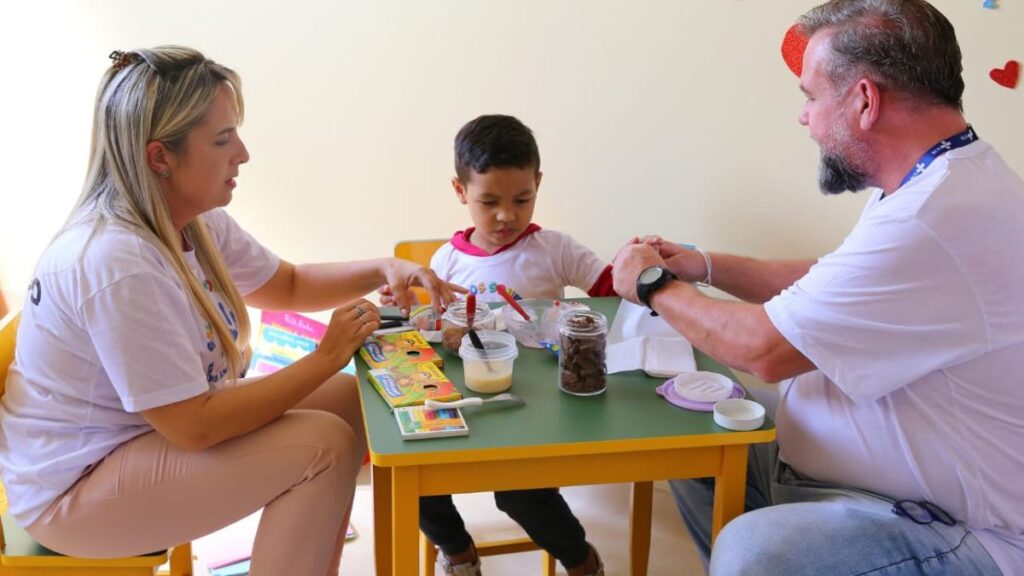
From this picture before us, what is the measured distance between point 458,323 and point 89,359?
24.2 inches

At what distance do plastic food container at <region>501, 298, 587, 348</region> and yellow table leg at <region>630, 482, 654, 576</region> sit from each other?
0.54m

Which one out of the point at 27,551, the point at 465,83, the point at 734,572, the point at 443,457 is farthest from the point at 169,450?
the point at 465,83

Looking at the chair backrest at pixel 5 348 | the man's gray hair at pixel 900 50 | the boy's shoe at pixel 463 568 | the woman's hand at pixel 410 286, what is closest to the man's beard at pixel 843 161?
the man's gray hair at pixel 900 50

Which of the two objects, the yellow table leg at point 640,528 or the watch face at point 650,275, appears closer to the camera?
the watch face at point 650,275

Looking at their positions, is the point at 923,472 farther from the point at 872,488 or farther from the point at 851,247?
the point at 851,247

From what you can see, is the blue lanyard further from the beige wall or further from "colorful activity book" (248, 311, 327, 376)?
"colorful activity book" (248, 311, 327, 376)

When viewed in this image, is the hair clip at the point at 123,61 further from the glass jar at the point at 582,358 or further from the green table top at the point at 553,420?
the glass jar at the point at 582,358

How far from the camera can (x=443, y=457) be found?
127 cm

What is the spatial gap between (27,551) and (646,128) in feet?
5.53

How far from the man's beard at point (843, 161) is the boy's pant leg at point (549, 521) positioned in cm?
91

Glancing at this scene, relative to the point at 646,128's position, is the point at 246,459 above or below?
below

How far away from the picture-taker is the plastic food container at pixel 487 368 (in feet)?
4.79

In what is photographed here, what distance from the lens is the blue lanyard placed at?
1395 mm

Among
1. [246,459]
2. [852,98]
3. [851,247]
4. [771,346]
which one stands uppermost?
[852,98]
